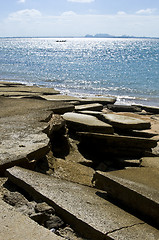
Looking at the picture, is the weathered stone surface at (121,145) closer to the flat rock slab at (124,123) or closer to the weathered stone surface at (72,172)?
the weathered stone surface at (72,172)

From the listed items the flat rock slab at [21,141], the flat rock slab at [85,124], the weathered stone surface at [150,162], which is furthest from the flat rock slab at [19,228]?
the flat rock slab at [85,124]

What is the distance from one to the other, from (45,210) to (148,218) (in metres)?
0.74

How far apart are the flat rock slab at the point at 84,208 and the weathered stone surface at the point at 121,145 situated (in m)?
1.85

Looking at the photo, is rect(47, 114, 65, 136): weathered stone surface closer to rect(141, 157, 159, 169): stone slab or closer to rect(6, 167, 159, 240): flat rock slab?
rect(141, 157, 159, 169): stone slab

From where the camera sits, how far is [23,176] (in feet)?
8.48

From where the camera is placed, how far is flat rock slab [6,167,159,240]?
202 cm

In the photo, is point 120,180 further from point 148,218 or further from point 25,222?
point 25,222

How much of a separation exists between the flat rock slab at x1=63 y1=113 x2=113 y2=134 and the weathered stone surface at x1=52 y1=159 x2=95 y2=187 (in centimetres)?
91

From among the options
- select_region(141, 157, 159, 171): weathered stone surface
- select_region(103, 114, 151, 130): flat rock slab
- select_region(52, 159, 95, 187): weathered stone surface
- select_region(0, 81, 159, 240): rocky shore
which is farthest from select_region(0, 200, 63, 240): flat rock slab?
select_region(103, 114, 151, 130): flat rock slab

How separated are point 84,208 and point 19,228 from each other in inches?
19.9

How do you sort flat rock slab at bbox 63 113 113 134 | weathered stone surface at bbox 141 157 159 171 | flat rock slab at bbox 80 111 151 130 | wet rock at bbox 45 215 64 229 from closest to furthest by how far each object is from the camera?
1. wet rock at bbox 45 215 64 229
2. weathered stone surface at bbox 141 157 159 171
3. flat rock slab at bbox 63 113 113 134
4. flat rock slab at bbox 80 111 151 130

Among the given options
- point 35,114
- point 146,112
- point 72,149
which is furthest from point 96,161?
point 146,112

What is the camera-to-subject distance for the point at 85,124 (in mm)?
4973

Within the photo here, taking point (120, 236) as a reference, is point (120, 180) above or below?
above
